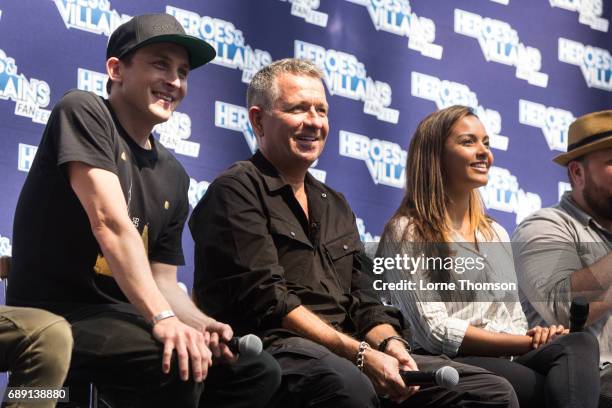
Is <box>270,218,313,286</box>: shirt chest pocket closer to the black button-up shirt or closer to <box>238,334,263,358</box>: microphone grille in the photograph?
the black button-up shirt

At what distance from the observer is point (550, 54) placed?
17.5 feet

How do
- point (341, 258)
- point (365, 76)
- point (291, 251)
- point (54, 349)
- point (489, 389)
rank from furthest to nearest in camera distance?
1. point (365, 76)
2. point (341, 258)
3. point (291, 251)
4. point (489, 389)
5. point (54, 349)

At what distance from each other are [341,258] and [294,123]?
1.41 ft

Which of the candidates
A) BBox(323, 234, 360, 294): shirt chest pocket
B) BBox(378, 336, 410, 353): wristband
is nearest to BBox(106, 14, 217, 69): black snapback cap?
BBox(323, 234, 360, 294): shirt chest pocket

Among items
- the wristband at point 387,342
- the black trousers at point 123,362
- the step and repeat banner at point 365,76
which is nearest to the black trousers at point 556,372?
the wristband at point 387,342

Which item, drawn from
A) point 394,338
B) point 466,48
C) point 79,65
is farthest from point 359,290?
point 466,48

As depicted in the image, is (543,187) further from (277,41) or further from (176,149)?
(176,149)

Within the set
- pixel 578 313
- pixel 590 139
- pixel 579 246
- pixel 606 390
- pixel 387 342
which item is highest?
pixel 590 139

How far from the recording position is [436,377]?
266 centimetres

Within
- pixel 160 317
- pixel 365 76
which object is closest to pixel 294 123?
pixel 160 317

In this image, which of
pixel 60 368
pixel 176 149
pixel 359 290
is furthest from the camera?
pixel 176 149

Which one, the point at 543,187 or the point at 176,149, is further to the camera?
the point at 543,187

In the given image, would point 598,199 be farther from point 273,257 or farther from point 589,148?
point 273,257

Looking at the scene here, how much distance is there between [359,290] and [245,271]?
0.46 meters
